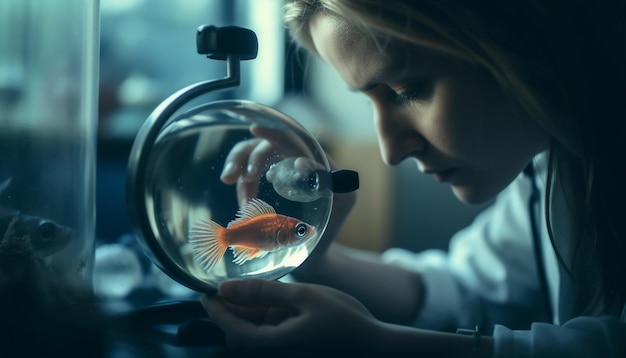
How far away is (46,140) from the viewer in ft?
1.96

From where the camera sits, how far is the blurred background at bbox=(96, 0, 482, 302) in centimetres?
Result: 184

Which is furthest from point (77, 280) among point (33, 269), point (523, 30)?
point (523, 30)

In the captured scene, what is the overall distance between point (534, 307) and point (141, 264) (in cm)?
57

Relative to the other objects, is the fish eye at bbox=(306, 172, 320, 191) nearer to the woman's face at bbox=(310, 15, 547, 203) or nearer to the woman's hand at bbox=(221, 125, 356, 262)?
the woman's hand at bbox=(221, 125, 356, 262)

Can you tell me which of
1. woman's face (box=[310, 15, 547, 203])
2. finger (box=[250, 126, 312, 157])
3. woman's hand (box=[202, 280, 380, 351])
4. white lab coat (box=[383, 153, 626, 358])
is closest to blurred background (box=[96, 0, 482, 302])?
white lab coat (box=[383, 153, 626, 358])

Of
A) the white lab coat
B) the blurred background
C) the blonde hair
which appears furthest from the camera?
the blurred background

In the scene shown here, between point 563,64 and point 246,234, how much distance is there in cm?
36

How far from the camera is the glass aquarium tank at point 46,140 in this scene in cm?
56

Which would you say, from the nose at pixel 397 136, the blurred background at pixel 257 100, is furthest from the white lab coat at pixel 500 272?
the blurred background at pixel 257 100

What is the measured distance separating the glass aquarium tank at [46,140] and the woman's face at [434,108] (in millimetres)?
251

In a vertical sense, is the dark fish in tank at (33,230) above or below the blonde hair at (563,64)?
below

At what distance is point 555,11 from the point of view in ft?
2.11

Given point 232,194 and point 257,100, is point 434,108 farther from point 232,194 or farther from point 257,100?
point 257,100

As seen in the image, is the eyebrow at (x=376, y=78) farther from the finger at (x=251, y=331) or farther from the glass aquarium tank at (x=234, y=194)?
the finger at (x=251, y=331)
